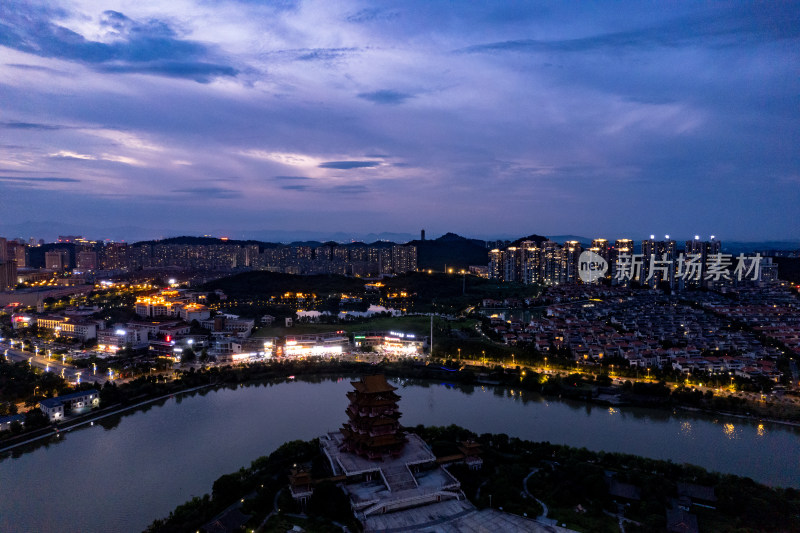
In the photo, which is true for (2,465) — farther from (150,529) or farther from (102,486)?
(150,529)

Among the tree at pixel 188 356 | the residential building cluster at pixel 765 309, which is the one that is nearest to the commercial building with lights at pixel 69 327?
the tree at pixel 188 356

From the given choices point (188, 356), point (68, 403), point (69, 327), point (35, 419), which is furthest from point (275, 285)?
point (35, 419)

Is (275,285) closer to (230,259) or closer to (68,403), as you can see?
(230,259)

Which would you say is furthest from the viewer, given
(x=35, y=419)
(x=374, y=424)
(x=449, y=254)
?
(x=449, y=254)

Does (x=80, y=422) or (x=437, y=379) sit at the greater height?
(x=437, y=379)

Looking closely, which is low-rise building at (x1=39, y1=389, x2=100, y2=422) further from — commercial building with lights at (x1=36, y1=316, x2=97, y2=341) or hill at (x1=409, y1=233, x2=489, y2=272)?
hill at (x1=409, y1=233, x2=489, y2=272)

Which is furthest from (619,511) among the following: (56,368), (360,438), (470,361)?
(56,368)

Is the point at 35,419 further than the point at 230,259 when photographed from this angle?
No
